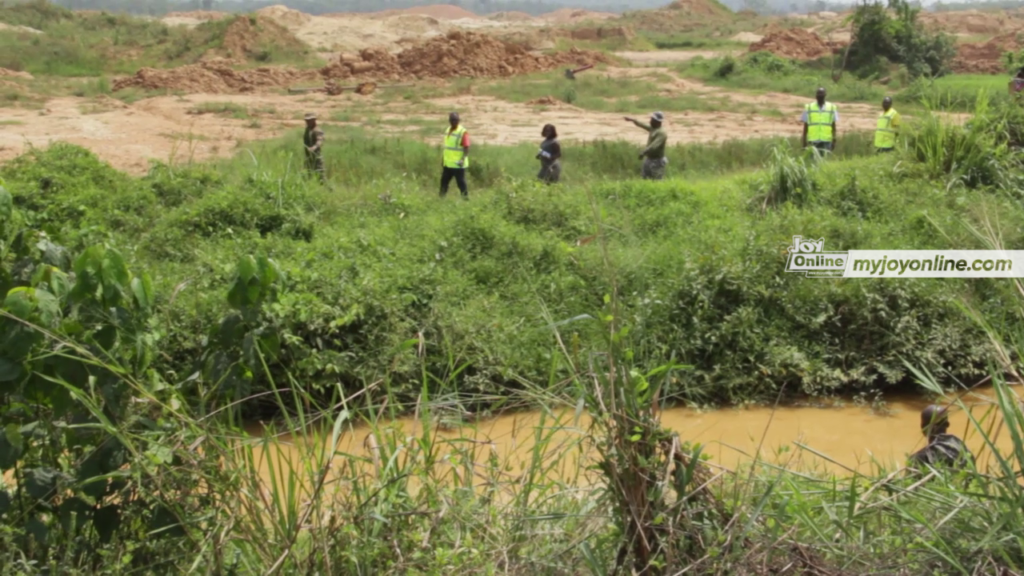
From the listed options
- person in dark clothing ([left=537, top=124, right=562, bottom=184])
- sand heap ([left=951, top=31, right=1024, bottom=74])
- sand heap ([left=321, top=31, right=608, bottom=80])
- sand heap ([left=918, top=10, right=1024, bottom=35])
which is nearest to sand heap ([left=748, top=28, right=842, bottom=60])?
sand heap ([left=951, top=31, right=1024, bottom=74])

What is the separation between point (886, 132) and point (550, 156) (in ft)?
14.6

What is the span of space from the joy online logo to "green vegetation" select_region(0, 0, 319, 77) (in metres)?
24.2

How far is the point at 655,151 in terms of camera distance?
1154 cm

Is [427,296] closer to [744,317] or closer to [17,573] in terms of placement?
[744,317]

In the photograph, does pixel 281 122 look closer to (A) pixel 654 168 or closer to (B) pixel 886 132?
(A) pixel 654 168

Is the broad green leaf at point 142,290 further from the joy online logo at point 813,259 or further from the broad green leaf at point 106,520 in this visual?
the joy online logo at point 813,259

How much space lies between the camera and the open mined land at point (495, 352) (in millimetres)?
2895

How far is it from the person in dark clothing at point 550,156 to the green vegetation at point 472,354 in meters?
1.06

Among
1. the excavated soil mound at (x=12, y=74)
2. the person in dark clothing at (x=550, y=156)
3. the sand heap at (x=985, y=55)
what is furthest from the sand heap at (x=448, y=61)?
the person in dark clothing at (x=550, y=156)

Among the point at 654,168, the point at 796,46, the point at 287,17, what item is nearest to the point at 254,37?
the point at 287,17

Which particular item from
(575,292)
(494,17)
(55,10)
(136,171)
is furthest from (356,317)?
(494,17)

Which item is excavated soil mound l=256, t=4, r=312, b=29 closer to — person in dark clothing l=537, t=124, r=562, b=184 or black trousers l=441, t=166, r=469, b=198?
black trousers l=441, t=166, r=469, b=198

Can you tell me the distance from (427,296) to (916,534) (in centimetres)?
501

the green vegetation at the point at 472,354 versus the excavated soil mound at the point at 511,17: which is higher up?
the excavated soil mound at the point at 511,17
